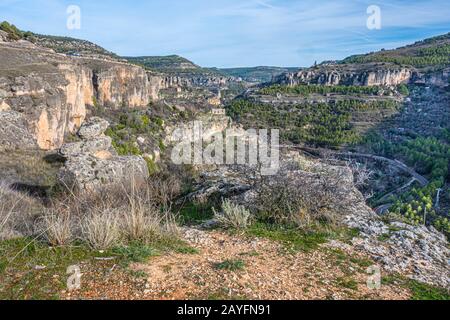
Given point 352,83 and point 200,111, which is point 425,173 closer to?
point 200,111

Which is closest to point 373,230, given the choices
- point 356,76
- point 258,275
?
point 258,275

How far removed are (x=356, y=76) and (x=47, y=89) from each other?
3254 inches

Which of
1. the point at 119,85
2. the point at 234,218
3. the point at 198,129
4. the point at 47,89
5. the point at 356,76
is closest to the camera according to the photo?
the point at 234,218

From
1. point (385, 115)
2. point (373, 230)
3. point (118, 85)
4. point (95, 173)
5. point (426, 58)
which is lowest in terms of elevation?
point (373, 230)

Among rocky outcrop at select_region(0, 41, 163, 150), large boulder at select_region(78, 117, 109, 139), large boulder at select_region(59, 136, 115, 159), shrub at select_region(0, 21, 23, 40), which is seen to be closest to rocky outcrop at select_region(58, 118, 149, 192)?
large boulder at select_region(59, 136, 115, 159)

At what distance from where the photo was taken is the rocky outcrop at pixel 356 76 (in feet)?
282

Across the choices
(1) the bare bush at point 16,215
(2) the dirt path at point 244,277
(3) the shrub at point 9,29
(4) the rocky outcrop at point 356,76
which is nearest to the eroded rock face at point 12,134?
(1) the bare bush at point 16,215

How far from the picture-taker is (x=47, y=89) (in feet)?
74.8

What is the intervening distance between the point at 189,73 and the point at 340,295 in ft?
477

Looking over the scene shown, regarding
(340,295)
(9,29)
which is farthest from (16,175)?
(9,29)

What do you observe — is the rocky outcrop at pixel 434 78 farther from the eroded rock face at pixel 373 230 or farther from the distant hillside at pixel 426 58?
the eroded rock face at pixel 373 230

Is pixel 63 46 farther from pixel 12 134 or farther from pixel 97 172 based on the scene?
pixel 97 172

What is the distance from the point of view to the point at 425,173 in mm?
37812

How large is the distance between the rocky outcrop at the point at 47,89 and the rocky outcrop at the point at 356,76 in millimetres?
66649
